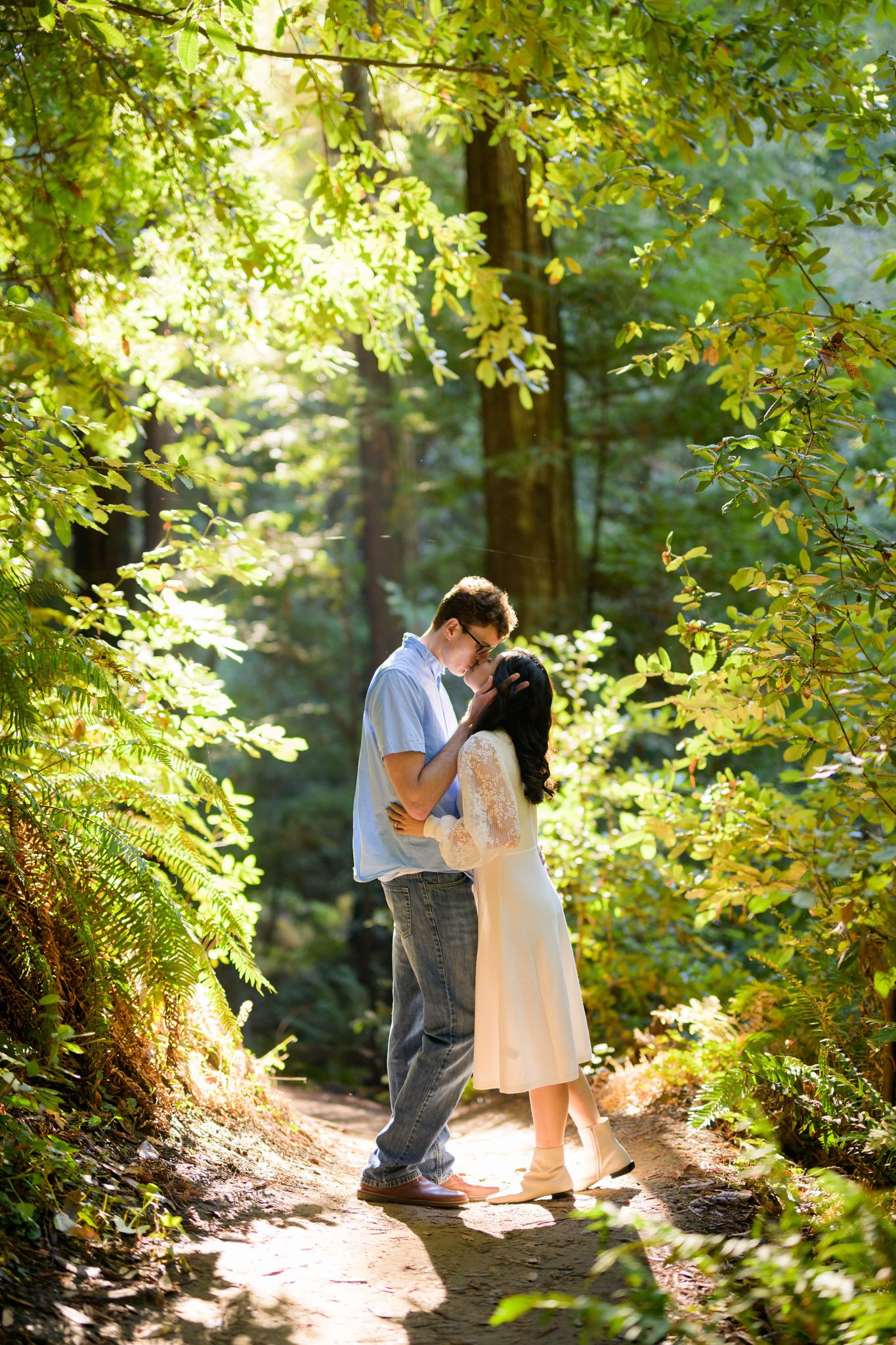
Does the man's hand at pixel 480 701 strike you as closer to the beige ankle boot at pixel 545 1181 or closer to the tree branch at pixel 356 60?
the beige ankle boot at pixel 545 1181

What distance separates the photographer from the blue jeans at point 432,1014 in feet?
13.4

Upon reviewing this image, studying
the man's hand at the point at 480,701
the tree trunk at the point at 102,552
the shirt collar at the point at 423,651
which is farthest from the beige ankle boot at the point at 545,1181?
the tree trunk at the point at 102,552

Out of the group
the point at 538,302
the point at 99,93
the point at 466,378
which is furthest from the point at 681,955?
the point at 466,378

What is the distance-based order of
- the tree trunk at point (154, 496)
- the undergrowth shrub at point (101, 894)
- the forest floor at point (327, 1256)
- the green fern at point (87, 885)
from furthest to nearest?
1. the tree trunk at point (154, 496)
2. the green fern at point (87, 885)
3. the undergrowth shrub at point (101, 894)
4. the forest floor at point (327, 1256)

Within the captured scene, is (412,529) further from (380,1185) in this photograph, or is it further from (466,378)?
(380,1185)

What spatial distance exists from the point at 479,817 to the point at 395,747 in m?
0.42

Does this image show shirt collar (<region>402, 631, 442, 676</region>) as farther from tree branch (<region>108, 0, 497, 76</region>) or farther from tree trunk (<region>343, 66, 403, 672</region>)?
tree trunk (<region>343, 66, 403, 672</region>)

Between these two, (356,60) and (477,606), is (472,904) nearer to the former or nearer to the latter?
(477,606)

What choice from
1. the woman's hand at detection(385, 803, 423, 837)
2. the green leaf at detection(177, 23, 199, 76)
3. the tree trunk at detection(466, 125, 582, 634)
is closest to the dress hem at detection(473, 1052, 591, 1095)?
the woman's hand at detection(385, 803, 423, 837)

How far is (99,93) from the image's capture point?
16.4ft

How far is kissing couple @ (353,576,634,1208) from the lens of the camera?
3.95 meters

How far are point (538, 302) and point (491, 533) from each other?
1.84 metres

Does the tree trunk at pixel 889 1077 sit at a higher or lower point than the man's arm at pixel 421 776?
lower

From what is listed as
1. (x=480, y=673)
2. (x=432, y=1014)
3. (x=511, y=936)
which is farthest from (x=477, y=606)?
(x=432, y=1014)
